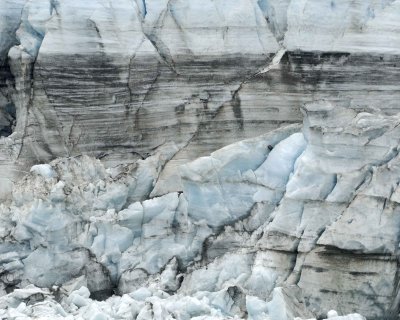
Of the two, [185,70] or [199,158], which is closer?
[199,158]

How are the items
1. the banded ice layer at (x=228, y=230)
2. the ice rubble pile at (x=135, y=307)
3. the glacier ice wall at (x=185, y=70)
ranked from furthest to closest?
the glacier ice wall at (x=185, y=70) < the banded ice layer at (x=228, y=230) < the ice rubble pile at (x=135, y=307)

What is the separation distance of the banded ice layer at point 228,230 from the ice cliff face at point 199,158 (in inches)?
0.7

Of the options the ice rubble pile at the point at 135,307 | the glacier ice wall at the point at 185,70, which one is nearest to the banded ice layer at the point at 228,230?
the ice rubble pile at the point at 135,307

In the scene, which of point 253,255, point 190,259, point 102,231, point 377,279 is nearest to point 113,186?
point 102,231

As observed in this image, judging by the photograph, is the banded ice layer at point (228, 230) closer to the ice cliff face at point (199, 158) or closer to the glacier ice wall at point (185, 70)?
the ice cliff face at point (199, 158)

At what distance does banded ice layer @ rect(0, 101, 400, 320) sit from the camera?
11.0 m

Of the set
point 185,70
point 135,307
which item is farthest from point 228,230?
point 185,70

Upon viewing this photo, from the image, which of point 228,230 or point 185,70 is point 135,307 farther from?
point 185,70

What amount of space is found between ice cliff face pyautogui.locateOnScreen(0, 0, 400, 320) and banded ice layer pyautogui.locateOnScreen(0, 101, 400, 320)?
2 cm

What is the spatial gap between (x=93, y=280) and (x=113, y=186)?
1.29m

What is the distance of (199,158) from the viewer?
1235 cm

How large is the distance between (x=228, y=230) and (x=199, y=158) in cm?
104

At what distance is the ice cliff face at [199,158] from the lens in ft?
36.4

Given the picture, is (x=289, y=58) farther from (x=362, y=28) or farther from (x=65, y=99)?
(x=65, y=99)
